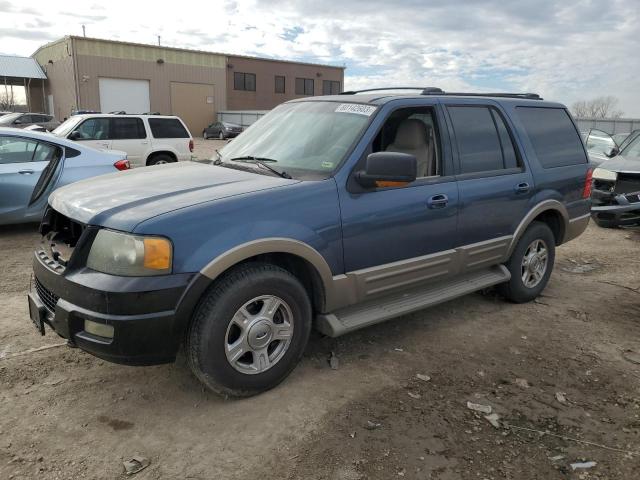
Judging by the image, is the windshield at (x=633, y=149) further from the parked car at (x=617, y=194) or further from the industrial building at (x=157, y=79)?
the industrial building at (x=157, y=79)

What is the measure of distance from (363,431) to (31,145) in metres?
6.25

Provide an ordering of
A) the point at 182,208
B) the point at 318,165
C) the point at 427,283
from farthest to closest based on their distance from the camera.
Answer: the point at 427,283
the point at 318,165
the point at 182,208

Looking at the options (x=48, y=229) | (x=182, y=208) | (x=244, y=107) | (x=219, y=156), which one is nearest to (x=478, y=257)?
(x=219, y=156)

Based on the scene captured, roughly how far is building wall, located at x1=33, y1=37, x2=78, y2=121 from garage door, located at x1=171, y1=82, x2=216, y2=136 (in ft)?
24.4

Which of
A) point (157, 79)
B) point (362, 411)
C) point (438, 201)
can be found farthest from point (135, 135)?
point (157, 79)

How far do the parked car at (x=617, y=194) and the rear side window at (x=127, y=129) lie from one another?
9902mm

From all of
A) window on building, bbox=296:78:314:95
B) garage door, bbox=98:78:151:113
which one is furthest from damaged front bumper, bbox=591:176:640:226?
window on building, bbox=296:78:314:95

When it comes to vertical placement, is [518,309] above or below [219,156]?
below

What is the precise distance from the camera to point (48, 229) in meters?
3.70

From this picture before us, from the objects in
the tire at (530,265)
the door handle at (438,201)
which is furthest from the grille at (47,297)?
the tire at (530,265)

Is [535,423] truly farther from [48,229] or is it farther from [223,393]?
[48,229]

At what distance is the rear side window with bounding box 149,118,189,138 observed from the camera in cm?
1306

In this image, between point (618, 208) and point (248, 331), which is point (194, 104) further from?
point (248, 331)

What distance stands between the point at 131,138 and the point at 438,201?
10.4 meters
